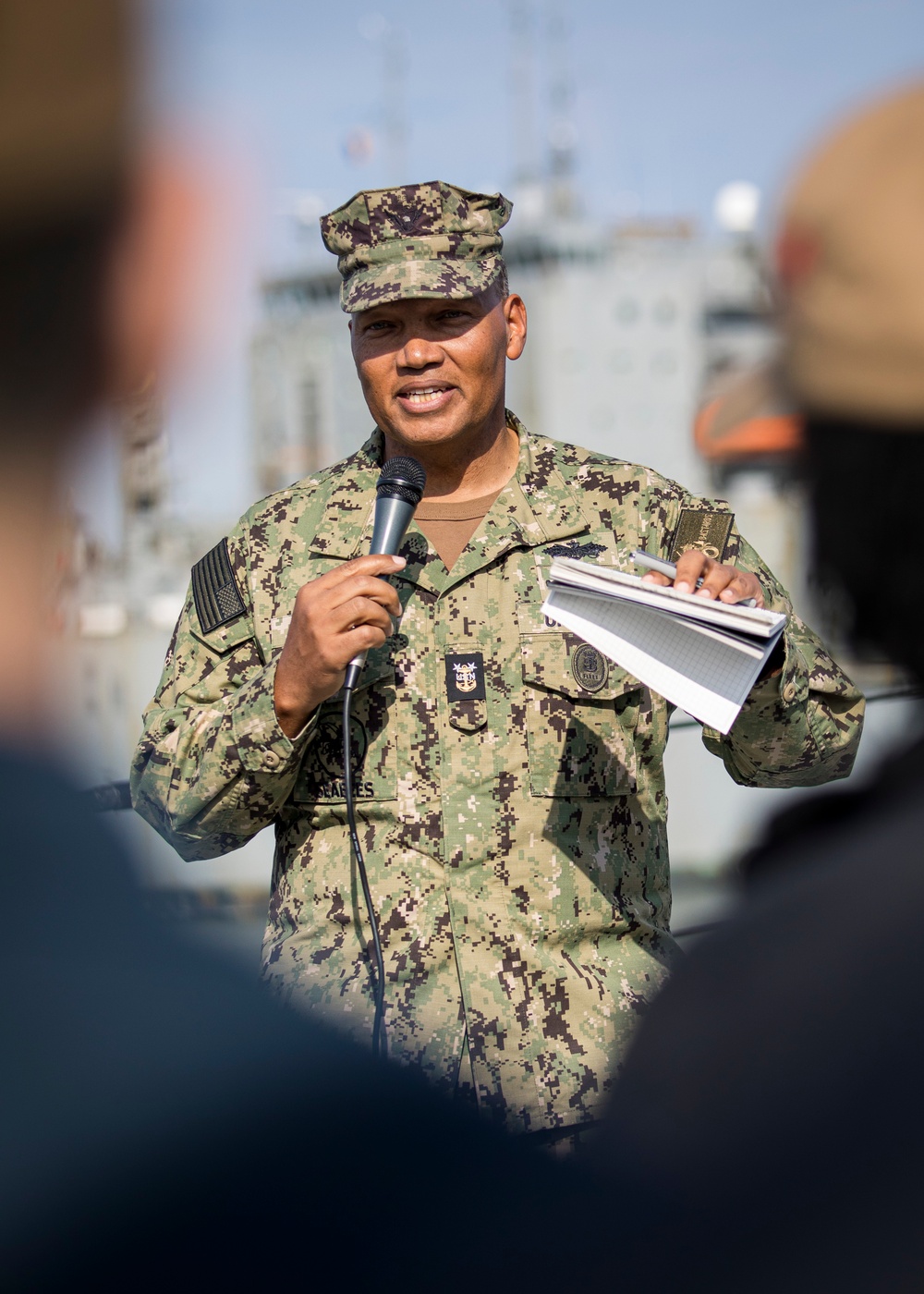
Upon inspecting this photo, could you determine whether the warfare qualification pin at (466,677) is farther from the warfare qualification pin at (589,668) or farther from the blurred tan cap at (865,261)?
the blurred tan cap at (865,261)

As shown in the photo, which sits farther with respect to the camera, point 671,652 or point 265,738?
point 265,738

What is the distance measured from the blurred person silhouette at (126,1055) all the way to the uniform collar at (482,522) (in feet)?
6.15

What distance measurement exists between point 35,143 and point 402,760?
199cm

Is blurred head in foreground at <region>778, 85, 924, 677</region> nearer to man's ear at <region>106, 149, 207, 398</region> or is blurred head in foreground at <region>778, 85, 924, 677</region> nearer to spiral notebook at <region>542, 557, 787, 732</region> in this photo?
man's ear at <region>106, 149, 207, 398</region>

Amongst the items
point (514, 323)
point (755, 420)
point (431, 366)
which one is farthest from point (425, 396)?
point (755, 420)

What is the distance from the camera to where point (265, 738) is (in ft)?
8.16

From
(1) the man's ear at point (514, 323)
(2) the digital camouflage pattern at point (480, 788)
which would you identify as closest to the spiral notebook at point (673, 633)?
(2) the digital camouflage pattern at point (480, 788)

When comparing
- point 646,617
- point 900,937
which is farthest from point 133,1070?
point 646,617

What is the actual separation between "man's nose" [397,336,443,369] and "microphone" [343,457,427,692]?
28 centimetres

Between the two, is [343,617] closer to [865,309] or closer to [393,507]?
[393,507]

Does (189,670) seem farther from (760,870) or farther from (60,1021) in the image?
(60,1021)

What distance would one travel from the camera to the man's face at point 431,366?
278 cm

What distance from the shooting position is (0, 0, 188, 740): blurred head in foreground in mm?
668

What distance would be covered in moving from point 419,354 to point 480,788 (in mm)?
822
